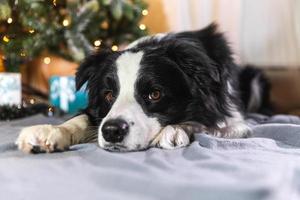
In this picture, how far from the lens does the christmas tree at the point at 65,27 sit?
2.06 meters

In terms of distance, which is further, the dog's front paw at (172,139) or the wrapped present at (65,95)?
the wrapped present at (65,95)

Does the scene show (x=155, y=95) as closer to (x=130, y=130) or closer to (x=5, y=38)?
(x=130, y=130)

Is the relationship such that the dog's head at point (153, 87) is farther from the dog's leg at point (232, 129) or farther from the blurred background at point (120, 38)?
the blurred background at point (120, 38)

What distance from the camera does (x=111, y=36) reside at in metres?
2.73

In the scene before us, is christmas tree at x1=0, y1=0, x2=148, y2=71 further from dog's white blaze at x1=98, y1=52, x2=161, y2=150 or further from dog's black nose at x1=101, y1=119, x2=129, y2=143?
dog's black nose at x1=101, y1=119, x2=129, y2=143

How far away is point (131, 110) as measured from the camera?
54.2 inches

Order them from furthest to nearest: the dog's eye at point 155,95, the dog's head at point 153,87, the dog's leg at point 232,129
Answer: the dog's leg at point 232,129
the dog's eye at point 155,95
the dog's head at point 153,87

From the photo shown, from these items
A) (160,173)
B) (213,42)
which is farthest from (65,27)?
(160,173)

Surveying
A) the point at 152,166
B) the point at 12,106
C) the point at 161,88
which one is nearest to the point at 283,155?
the point at 152,166

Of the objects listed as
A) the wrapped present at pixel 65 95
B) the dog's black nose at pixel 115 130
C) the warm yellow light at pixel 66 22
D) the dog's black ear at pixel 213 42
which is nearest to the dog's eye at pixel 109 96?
the dog's black nose at pixel 115 130

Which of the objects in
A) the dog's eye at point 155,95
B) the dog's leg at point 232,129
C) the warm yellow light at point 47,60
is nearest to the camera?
the dog's eye at point 155,95

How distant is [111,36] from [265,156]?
5.79 feet

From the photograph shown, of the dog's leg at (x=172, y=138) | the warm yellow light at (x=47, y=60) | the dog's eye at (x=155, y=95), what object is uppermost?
the dog's eye at (x=155, y=95)

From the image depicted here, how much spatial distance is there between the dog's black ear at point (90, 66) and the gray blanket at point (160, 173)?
1.61ft
